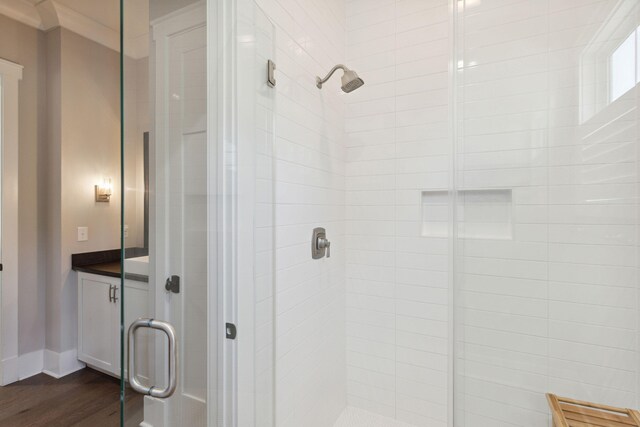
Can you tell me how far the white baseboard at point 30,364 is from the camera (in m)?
2.15

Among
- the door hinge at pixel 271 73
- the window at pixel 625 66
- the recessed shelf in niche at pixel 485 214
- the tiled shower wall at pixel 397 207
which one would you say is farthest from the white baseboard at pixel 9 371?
the window at pixel 625 66

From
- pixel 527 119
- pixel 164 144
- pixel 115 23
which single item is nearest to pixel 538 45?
pixel 527 119

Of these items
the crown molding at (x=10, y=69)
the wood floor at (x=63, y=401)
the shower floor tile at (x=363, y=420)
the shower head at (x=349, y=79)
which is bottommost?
the shower floor tile at (x=363, y=420)

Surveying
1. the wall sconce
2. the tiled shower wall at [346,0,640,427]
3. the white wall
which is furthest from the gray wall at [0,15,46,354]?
the tiled shower wall at [346,0,640,427]

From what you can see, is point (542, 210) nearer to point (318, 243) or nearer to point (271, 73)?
point (318, 243)

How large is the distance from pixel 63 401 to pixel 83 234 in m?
1.18

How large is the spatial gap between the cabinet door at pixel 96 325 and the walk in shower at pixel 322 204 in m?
1.64

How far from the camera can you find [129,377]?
66 cm

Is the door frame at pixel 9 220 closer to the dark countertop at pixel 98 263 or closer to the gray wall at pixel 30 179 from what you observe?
the gray wall at pixel 30 179

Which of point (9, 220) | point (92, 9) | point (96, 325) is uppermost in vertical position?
point (92, 9)

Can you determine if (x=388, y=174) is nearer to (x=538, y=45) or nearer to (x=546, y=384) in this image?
(x=538, y=45)

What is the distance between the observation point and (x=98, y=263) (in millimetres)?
2480


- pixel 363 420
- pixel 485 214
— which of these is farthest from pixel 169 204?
pixel 363 420

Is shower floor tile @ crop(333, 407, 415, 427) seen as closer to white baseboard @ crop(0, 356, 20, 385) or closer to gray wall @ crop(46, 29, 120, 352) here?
gray wall @ crop(46, 29, 120, 352)
